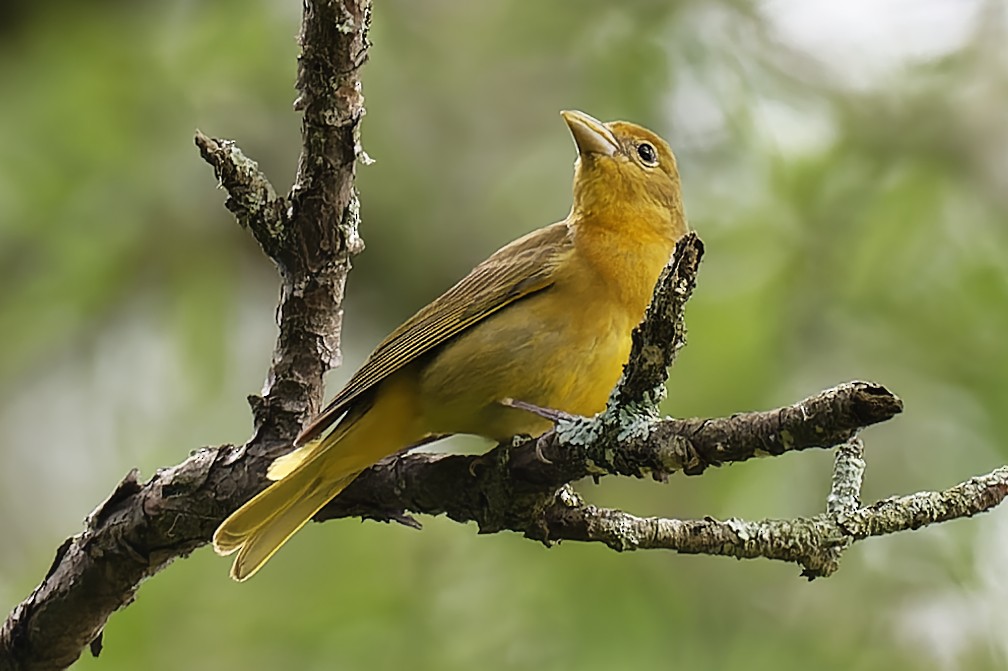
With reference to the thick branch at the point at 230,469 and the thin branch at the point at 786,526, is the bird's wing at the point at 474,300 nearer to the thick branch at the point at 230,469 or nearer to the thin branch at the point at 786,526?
the thick branch at the point at 230,469

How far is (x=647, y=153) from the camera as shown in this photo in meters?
4.11

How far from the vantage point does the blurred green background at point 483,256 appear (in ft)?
13.1

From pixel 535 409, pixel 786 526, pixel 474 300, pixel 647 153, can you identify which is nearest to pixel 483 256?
pixel 647 153

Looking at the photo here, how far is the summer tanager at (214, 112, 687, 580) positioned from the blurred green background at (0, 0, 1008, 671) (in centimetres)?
80

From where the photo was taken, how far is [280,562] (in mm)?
4355

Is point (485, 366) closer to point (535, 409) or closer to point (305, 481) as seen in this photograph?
point (535, 409)

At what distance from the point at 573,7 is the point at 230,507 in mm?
3224

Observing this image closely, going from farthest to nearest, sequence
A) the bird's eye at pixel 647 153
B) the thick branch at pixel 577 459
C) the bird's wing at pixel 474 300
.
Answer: the bird's eye at pixel 647 153, the bird's wing at pixel 474 300, the thick branch at pixel 577 459

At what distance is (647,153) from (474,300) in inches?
37.0

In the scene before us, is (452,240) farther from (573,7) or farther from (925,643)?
(925,643)

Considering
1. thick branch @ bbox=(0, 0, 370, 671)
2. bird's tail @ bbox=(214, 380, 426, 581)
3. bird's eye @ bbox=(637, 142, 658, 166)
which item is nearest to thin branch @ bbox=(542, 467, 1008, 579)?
bird's tail @ bbox=(214, 380, 426, 581)

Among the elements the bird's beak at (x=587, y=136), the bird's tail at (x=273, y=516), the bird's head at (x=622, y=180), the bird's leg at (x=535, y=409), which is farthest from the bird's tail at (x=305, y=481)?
the bird's beak at (x=587, y=136)

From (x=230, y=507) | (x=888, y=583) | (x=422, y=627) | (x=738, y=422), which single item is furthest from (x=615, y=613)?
(x=738, y=422)

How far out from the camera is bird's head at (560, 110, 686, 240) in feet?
12.6
